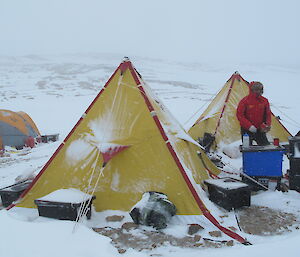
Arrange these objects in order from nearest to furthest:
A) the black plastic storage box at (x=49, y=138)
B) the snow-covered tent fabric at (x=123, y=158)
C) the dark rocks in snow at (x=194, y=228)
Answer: the dark rocks in snow at (x=194, y=228), the snow-covered tent fabric at (x=123, y=158), the black plastic storage box at (x=49, y=138)

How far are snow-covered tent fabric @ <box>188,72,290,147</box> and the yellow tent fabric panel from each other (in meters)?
3.43

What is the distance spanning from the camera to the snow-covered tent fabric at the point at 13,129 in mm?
10805

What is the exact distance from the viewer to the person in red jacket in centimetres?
604

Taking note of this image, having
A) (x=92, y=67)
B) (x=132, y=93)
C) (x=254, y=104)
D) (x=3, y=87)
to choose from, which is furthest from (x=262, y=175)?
(x=92, y=67)

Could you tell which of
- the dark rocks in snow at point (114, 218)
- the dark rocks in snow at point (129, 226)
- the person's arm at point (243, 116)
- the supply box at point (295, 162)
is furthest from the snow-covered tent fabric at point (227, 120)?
the dark rocks in snow at point (129, 226)

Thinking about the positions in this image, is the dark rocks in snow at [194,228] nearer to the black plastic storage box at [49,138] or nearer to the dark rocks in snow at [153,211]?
the dark rocks in snow at [153,211]

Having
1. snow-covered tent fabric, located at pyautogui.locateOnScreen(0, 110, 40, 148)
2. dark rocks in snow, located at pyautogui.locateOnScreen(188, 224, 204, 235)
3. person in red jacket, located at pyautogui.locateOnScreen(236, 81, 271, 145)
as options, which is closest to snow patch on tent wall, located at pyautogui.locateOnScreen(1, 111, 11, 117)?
snow-covered tent fabric, located at pyautogui.locateOnScreen(0, 110, 40, 148)

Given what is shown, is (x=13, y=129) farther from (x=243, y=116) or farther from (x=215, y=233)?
(x=215, y=233)

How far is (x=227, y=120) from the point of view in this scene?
332 inches

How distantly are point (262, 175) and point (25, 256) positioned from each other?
3.93 m

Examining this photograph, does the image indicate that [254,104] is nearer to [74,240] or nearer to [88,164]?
[88,164]

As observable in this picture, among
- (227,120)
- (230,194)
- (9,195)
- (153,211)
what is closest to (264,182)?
(230,194)

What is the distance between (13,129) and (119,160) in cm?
774

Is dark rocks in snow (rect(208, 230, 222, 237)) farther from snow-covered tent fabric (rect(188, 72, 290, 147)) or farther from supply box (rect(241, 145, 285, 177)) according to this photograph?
snow-covered tent fabric (rect(188, 72, 290, 147))
